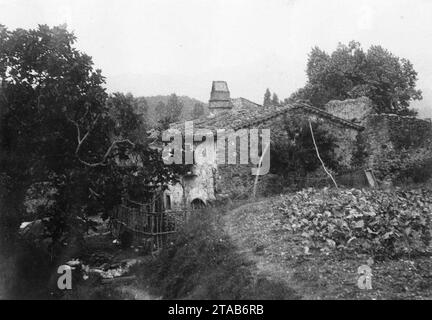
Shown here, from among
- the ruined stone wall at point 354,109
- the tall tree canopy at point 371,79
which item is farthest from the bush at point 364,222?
the tall tree canopy at point 371,79

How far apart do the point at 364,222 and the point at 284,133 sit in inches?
383

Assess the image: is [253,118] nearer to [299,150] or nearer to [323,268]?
[299,150]

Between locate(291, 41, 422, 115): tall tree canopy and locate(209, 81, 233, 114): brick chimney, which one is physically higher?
locate(291, 41, 422, 115): tall tree canopy

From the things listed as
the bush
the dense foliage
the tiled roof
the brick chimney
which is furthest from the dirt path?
the brick chimney

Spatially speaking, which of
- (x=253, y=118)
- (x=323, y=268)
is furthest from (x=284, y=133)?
(x=323, y=268)

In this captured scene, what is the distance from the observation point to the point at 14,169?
35.6 feet

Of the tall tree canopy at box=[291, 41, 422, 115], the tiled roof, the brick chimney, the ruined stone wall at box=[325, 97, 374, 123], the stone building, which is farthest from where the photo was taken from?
the tall tree canopy at box=[291, 41, 422, 115]

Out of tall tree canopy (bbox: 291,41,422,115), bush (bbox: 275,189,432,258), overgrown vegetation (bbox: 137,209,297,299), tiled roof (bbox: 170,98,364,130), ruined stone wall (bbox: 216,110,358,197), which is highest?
tall tree canopy (bbox: 291,41,422,115)

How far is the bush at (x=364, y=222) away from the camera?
8.71 meters

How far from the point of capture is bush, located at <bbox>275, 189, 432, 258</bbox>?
871 centimetres

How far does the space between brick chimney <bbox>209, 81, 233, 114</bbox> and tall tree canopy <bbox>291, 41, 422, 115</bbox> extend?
9.63m

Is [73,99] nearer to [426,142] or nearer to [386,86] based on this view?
[426,142]

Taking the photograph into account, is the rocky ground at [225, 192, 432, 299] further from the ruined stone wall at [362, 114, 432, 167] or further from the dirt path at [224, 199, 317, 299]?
the ruined stone wall at [362, 114, 432, 167]

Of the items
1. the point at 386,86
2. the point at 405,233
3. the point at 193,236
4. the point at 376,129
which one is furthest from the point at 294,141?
the point at 386,86
